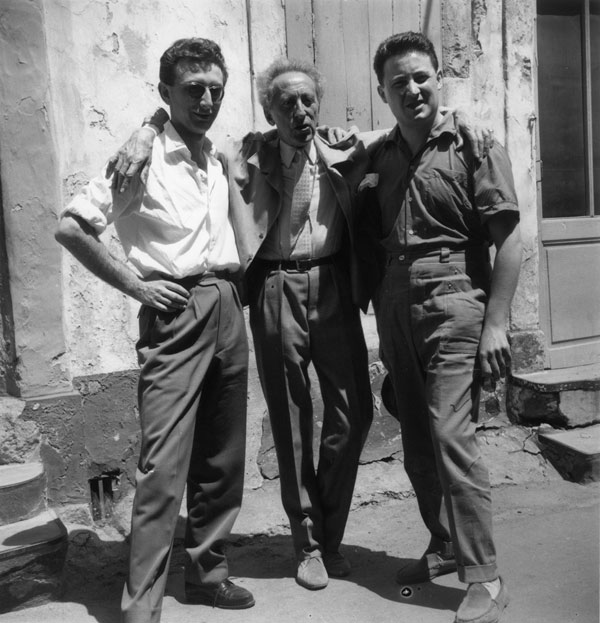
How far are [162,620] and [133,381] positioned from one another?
1.38 m

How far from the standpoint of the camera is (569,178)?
5535 mm

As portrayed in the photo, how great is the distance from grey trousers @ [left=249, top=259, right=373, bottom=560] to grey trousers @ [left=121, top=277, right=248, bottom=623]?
186 millimetres

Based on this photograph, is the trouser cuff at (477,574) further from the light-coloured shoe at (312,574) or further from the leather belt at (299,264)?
the leather belt at (299,264)

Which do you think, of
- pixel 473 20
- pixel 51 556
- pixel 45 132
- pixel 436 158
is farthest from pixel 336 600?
pixel 473 20

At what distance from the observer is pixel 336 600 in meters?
3.24

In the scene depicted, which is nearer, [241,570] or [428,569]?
[428,569]

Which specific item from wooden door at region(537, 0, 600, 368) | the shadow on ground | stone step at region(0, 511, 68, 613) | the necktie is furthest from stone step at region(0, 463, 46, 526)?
wooden door at region(537, 0, 600, 368)

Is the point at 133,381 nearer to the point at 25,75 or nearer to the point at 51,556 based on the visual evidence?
the point at 51,556

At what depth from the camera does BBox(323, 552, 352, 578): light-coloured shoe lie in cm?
344

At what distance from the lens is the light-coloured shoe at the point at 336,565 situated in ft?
11.3

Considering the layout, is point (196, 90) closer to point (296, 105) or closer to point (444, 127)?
point (296, 105)

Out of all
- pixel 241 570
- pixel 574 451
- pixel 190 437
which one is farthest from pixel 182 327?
pixel 574 451

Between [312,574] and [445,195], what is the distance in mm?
1676

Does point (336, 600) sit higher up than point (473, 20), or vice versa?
point (473, 20)
